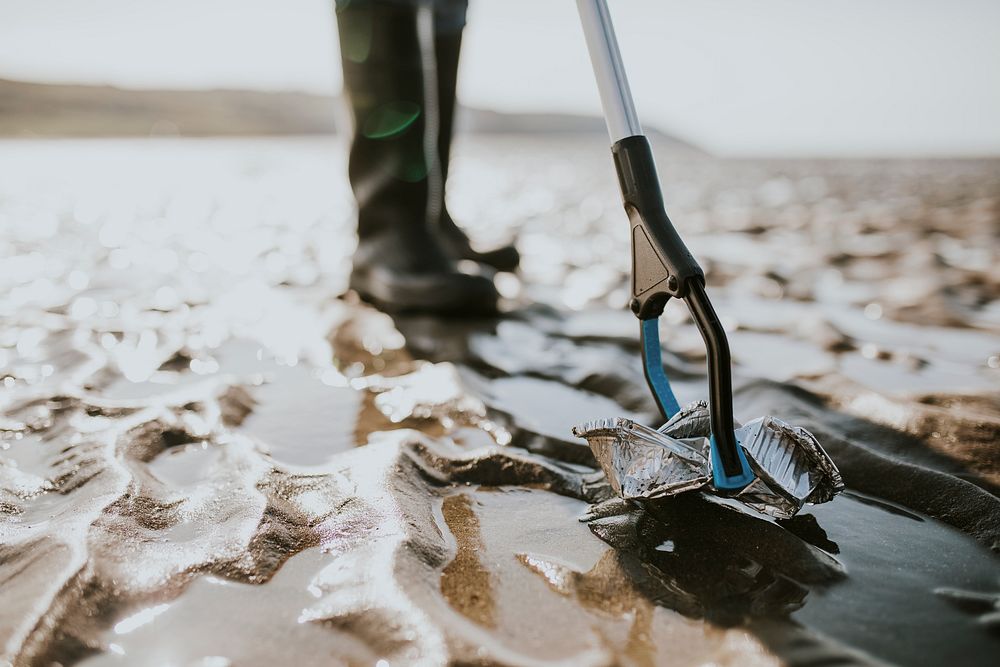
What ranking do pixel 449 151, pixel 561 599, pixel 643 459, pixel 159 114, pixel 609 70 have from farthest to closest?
pixel 159 114 → pixel 449 151 → pixel 609 70 → pixel 643 459 → pixel 561 599

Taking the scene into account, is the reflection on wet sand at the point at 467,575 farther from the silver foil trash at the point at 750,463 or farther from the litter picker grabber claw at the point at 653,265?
the litter picker grabber claw at the point at 653,265

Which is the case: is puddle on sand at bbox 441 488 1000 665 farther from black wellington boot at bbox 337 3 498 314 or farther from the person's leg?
the person's leg

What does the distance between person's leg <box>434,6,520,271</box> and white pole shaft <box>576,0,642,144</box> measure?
4.75 feet

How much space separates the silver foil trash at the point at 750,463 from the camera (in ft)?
2.87

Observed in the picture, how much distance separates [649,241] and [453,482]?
47 centimetres

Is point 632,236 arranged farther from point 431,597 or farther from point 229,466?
point 229,466

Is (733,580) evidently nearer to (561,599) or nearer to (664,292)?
(561,599)

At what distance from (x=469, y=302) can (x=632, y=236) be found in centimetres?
101

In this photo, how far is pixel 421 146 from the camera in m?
2.05

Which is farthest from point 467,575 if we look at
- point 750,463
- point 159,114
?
point 159,114

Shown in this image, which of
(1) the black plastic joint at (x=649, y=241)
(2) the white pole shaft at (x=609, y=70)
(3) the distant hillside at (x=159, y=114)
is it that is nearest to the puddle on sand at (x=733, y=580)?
(1) the black plastic joint at (x=649, y=241)

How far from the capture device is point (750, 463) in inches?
34.7

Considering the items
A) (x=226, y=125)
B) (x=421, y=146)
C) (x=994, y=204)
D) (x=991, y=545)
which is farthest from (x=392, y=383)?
(x=226, y=125)

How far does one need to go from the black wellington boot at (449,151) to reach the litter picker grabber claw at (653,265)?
1.50 metres
